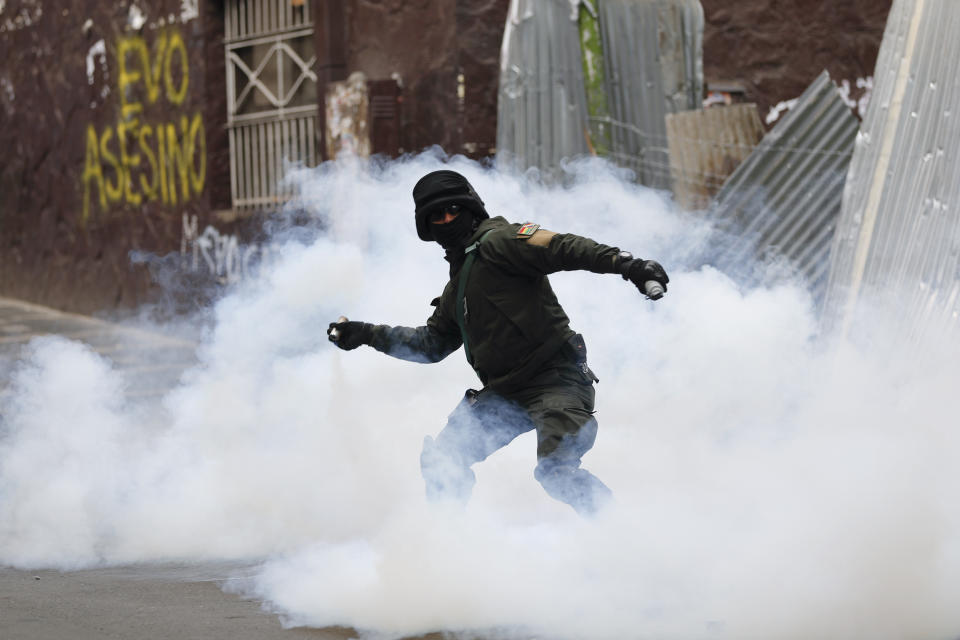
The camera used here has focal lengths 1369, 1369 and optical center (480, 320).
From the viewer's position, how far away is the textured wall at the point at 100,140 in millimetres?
11586

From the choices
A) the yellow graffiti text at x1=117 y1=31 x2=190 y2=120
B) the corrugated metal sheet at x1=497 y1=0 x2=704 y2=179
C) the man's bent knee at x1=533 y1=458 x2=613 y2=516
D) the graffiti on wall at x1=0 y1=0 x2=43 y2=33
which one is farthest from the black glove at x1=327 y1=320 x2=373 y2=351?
the graffiti on wall at x1=0 y1=0 x2=43 y2=33

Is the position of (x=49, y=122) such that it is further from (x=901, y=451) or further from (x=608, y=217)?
(x=901, y=451)

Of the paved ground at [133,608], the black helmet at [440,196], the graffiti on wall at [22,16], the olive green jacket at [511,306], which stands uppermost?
the graffiti on wall at [22,16]

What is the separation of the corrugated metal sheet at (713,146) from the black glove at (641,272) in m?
3.92

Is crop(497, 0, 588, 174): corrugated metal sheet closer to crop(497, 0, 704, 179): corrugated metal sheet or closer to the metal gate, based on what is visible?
crop(497, 0, 704, 179): corrugated metal sheet

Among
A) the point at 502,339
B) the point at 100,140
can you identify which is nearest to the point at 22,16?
the point at 100,140

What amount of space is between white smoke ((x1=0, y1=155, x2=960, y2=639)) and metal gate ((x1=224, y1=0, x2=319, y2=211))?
1.66 metres

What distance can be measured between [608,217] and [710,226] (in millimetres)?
592

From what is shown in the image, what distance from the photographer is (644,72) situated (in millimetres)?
8742

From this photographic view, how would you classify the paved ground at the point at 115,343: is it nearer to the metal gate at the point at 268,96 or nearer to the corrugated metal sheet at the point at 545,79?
the metal gate at the point at 268,96

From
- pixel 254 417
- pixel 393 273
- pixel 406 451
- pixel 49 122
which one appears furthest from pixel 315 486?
pixel 49 122

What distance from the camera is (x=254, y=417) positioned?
22.9 feet

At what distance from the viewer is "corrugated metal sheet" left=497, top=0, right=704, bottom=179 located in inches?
334

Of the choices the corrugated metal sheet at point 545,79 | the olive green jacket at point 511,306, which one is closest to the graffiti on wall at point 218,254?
the corrugated metal sheet at point 545,79
